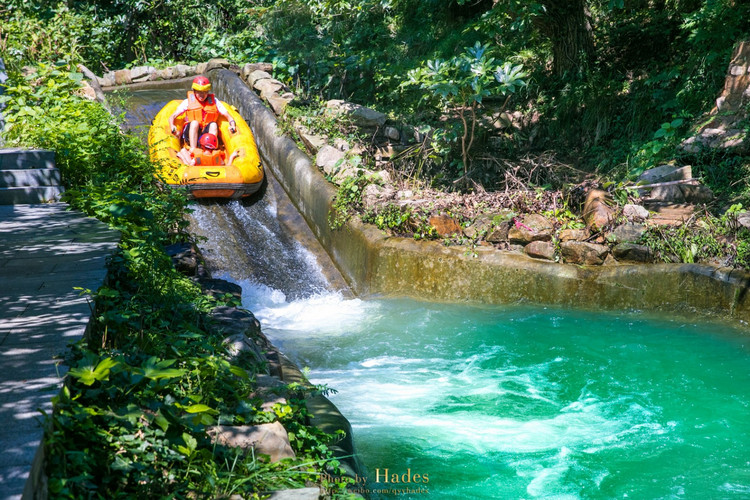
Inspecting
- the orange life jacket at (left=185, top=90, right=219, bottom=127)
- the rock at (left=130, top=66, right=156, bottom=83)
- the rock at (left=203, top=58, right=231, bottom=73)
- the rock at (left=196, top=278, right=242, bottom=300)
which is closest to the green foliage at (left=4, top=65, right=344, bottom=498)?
the rock at (left=196, top=278, right=242, bottom=300)

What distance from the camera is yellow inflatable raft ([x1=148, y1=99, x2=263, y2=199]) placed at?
8.53 meters

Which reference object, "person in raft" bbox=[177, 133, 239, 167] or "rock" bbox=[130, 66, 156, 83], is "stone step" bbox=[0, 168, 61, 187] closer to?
"person in raft" bbox=[177, 133, 239, 167]

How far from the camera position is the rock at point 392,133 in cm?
1021

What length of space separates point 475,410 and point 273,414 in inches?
79.1

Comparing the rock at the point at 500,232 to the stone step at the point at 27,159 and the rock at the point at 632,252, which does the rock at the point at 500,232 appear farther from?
the stone step at the point at 27,159

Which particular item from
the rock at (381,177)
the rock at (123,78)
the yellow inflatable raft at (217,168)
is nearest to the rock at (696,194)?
the rock at (381,177)

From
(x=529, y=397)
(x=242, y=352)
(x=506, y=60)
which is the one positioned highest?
(x=506, y=60)

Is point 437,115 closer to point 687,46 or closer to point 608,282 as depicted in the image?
point 687,46

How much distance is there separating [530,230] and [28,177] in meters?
5.14

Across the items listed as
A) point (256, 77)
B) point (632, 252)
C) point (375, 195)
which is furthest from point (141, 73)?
point (632, 252)

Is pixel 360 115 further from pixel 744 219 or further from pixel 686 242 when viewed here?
pixel 744 219

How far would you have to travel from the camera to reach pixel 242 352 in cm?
407

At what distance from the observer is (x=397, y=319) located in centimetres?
670

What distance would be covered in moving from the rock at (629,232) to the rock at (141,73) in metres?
10.7
